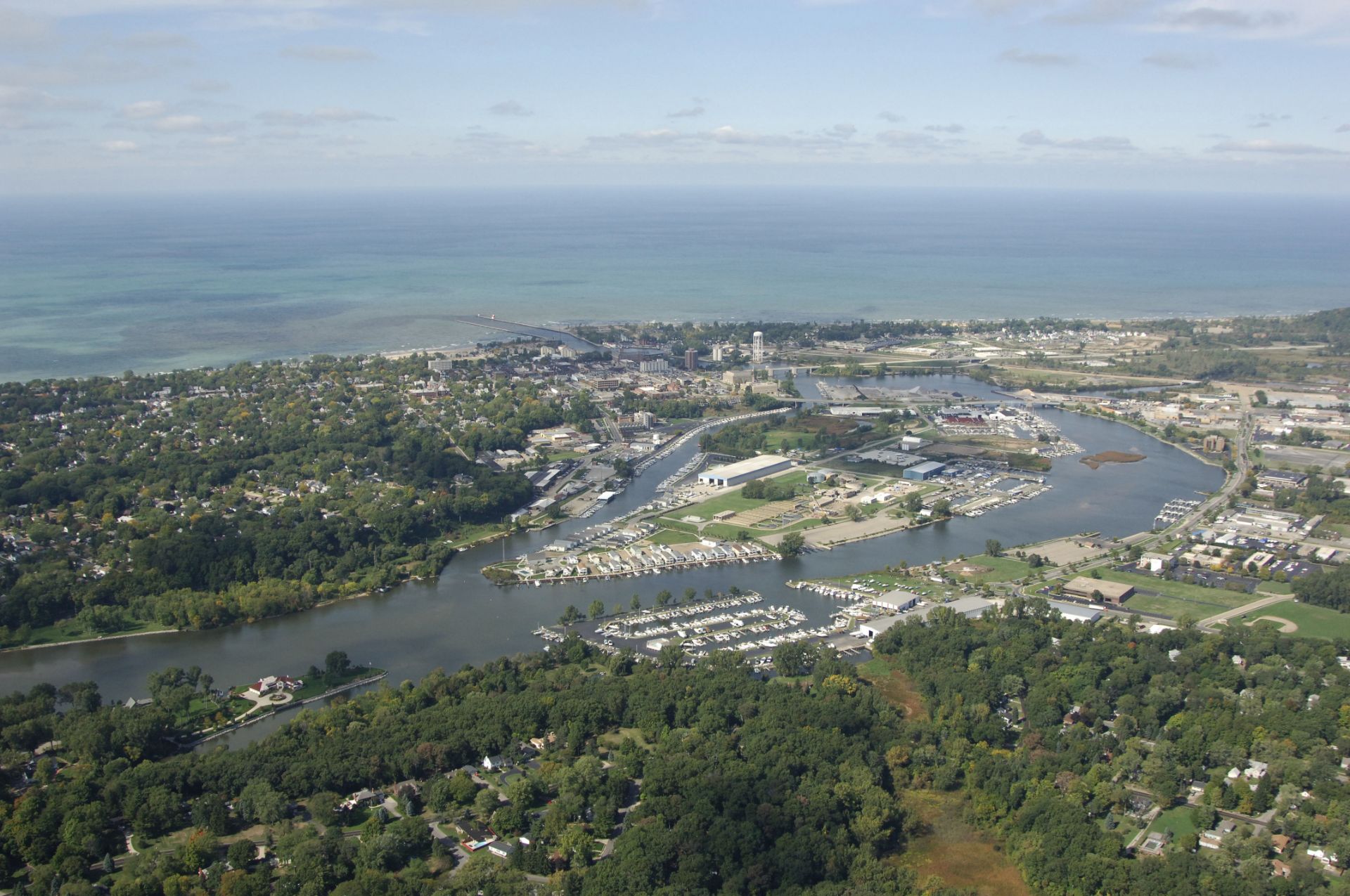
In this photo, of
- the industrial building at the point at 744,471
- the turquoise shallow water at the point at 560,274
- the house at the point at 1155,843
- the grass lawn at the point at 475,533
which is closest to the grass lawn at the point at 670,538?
the grass lawn at the point at 475,533

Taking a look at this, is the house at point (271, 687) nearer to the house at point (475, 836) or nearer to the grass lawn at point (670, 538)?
the house at point (475, 836)

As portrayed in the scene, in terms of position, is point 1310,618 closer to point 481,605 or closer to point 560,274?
point 481,605

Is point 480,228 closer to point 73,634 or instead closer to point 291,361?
point 291,361

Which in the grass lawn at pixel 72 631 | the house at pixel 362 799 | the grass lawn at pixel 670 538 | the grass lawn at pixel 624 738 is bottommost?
the house at pixel 362 799

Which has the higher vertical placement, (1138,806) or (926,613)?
(926,613)

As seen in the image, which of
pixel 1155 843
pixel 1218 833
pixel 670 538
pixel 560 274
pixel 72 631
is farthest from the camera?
pixel 560 274

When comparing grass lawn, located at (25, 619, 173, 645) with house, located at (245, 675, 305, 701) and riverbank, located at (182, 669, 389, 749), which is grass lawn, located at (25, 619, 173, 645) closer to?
house, located at (245, 675, 305, 701)

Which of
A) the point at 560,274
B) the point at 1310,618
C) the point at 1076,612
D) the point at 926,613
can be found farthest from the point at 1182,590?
the point at 560,274

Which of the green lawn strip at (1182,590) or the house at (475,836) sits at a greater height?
the green lawn strip at (1182,590)
